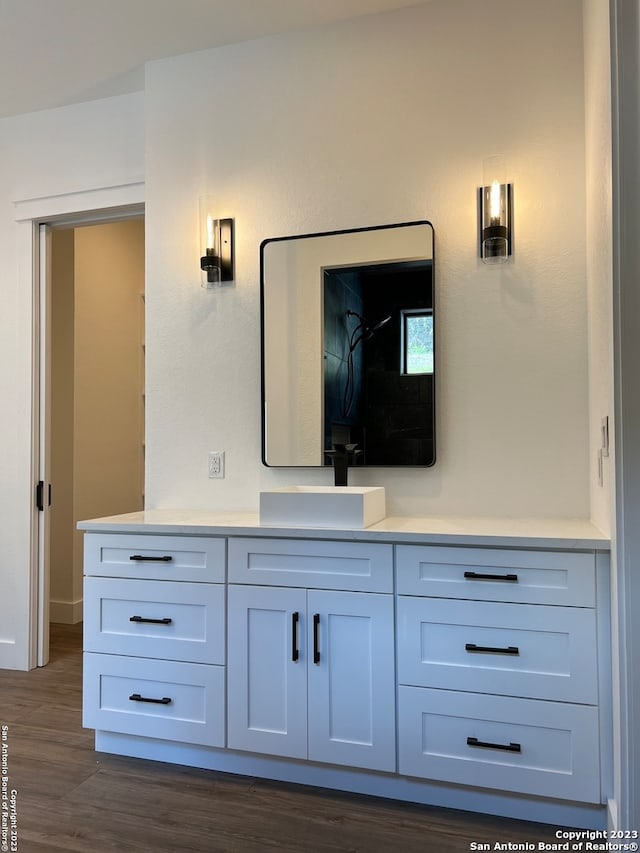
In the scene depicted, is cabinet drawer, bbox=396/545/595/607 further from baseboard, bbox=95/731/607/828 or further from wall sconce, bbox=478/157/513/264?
wall sconce, bbox=478/157/513/264

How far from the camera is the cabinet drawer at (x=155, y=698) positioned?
218 centimetres

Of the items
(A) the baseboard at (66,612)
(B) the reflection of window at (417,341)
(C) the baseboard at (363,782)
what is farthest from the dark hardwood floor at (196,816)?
(A) the baseboard at (66,612)

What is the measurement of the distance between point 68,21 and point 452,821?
3301 millimetres

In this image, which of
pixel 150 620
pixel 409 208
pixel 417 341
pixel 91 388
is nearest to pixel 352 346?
pixel 417 341

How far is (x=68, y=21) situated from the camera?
260 cm

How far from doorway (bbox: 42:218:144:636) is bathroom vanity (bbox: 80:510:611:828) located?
2028 mm

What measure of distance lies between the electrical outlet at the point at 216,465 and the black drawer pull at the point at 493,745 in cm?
143

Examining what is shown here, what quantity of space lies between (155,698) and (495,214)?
2.16m

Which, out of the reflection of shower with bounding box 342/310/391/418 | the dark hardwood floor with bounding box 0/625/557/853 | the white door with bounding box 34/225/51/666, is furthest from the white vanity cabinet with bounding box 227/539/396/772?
the white door with bounding box 34/225/51/666

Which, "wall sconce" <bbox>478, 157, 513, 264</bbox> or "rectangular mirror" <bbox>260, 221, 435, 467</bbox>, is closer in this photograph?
"wall sconce" <bbox>478, 157, 513, 264</bbox>

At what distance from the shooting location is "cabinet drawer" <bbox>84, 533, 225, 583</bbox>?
2215 mm

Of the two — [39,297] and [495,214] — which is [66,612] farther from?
[495,214]

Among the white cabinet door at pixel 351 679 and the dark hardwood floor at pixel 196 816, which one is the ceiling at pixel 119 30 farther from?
the dark hardwood floor at pixel 196 816

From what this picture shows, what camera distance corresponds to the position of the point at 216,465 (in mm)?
2762
